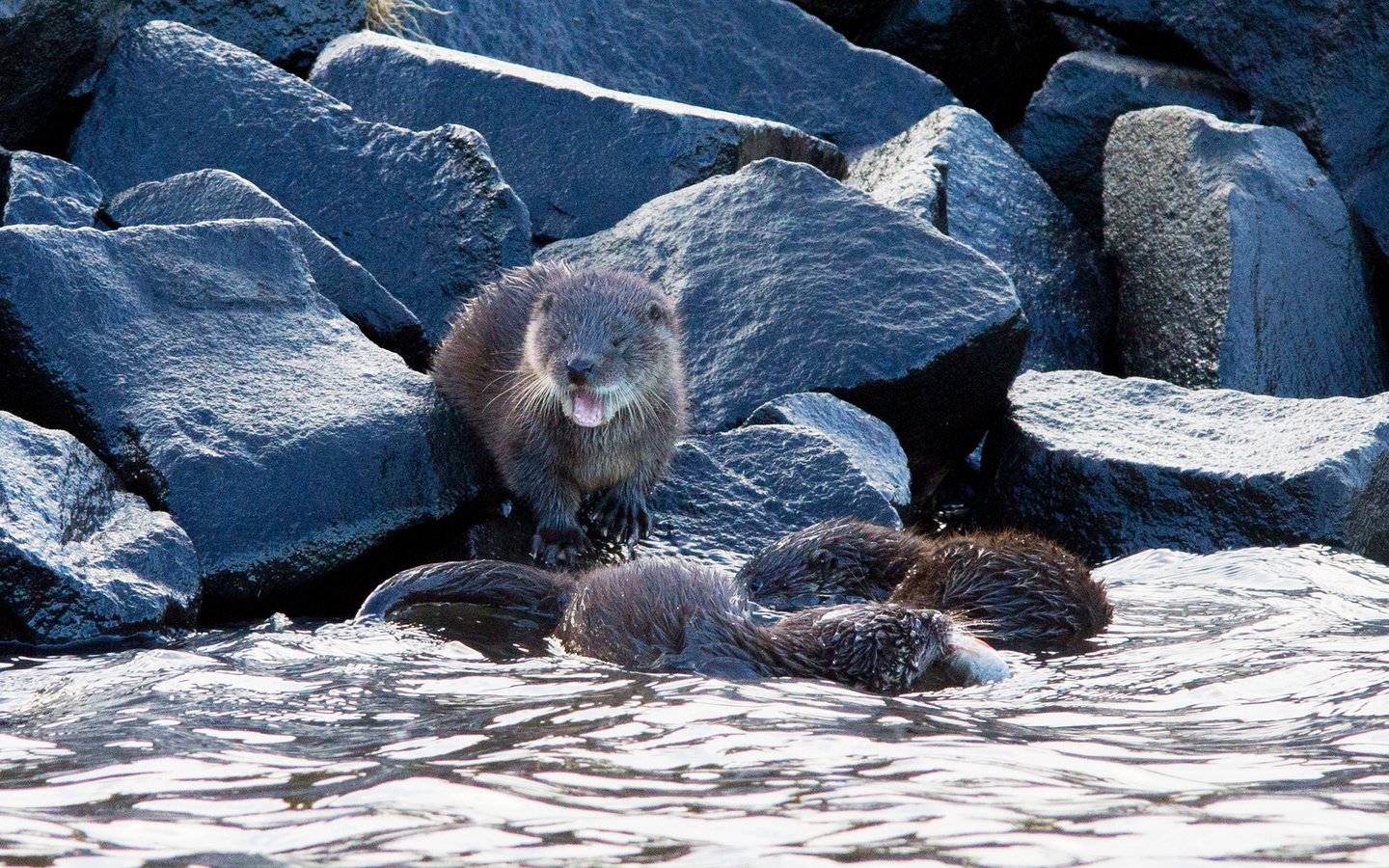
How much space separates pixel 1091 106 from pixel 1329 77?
1.32 metres

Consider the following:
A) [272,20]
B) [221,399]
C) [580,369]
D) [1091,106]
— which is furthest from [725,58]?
[221,399]

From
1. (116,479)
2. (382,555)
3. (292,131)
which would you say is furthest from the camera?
(292,131)

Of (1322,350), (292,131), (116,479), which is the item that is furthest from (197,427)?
(1322,350)

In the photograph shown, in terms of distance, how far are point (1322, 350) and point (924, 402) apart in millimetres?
2840

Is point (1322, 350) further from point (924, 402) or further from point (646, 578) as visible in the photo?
point (646, 578)

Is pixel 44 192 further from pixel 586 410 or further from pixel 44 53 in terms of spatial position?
pixel 586 410

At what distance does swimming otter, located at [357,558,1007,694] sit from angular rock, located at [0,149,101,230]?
3.05 meters

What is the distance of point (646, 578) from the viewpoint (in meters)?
4.38

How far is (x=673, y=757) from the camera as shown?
3.20 meters

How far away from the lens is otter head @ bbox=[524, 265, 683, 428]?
18.4 ft

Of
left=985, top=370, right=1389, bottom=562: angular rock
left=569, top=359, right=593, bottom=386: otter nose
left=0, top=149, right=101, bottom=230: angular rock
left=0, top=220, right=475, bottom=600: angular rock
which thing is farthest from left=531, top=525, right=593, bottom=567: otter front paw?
left=0, top=149, right=101, bottom=230: angular rock

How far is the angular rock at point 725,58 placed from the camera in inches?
368

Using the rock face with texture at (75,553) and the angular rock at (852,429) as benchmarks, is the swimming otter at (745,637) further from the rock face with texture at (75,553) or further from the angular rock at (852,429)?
the angular rock at (852,429)

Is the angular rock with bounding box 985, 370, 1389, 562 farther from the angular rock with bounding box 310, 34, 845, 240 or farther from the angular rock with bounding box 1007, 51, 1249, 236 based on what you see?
the angular rock with bounding box 1007, 51, 1249, 236
